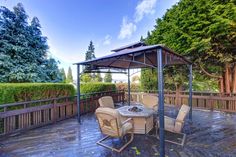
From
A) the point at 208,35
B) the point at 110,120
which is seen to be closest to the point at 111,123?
the point at 110,120

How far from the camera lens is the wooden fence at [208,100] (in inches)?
292

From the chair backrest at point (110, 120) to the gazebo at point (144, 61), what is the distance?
94 cm

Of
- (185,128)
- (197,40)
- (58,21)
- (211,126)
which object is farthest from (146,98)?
(58,21)

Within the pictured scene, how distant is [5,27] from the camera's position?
29.2 feet

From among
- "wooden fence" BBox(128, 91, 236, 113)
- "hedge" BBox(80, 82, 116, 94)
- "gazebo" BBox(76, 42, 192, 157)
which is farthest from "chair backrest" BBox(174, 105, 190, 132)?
"hedge" BBox(80, 82, 116, 94)

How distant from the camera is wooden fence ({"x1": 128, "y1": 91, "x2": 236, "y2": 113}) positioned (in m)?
7.41

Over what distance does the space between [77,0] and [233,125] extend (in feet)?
37.9

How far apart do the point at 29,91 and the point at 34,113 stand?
825 mm

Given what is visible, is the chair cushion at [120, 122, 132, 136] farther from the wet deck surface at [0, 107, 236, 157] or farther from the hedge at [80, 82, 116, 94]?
the hedge at [80, 82, 116, 94]

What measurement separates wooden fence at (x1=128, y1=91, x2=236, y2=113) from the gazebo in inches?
74.4

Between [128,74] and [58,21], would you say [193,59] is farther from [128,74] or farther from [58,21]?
[58,21]

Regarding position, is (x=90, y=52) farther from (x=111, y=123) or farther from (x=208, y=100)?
(x=111, y=123)

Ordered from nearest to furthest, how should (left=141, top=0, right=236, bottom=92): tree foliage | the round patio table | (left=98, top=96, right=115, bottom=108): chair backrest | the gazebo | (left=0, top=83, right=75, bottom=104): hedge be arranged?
the gazebo
the round patio table
(left=0, top=83, right=75, bottom=104): hedge
(left=98, top=96, right=115, bottom=108): chair backrest
(left=141, top=0, right=236, bottom=92): tree foliage

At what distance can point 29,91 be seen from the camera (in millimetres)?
5574
